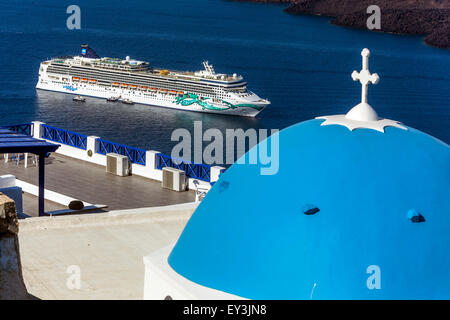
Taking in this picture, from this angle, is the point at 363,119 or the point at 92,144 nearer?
the point at 363,119

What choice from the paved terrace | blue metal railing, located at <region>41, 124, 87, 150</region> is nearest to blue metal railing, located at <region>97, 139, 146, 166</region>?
the paved terrace

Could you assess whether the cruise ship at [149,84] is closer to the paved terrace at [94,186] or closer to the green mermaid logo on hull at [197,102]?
the green mermaid logo on hull at [197,102]

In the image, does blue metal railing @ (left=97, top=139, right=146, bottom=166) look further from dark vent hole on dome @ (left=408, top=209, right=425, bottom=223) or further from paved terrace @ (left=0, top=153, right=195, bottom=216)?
dark vent hole on dome @ (left=408, top=209, right=425, bottom=223)

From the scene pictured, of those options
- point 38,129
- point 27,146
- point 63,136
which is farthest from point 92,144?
point 27,146

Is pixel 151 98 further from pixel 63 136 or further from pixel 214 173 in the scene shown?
pixel 214 173

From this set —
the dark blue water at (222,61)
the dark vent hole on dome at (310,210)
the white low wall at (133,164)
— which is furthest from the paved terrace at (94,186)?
the dark blue water at (222,61)
